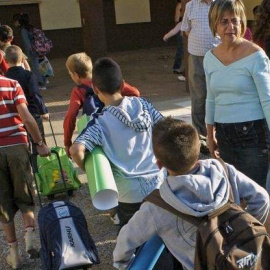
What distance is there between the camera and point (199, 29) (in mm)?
5688

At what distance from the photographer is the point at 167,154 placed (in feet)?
6.79

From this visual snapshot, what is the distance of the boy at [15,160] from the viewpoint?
3.57m

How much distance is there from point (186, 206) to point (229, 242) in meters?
0.21

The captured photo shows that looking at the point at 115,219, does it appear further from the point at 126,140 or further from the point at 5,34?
the point at 5,34

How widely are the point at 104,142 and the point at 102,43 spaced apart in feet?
23.2

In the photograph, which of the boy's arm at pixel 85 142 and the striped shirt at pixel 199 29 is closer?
the boy's arm at pixel 85 142

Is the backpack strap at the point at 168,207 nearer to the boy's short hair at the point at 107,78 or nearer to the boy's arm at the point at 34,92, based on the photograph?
the boy's short hair at the point at 107,78

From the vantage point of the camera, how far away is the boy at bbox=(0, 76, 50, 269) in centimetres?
357

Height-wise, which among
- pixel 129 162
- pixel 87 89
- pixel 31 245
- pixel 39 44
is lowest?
pixel 31 245

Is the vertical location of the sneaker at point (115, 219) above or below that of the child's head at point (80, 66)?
below

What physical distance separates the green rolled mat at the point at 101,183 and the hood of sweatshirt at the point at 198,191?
30 cm

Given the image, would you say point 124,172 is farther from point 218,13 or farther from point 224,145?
point 218,13

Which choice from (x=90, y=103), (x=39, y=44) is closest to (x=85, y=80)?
(x=90, y=103)

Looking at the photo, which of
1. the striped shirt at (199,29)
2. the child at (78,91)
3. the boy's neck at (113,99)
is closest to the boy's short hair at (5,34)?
the striped shirt at (199,29)
